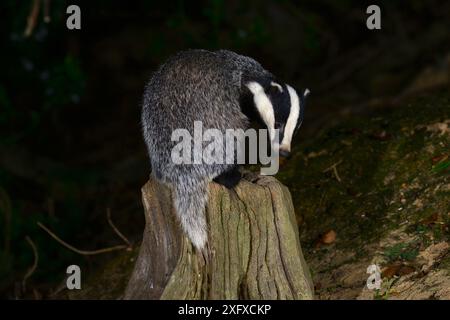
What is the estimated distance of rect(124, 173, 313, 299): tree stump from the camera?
15.0 feet

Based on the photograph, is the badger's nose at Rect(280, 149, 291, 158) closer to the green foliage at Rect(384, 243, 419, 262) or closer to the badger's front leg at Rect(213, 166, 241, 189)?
the badger's front leg at Rect(213, 166, 241, 189)

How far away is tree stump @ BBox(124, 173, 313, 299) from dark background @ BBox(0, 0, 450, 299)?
293cm

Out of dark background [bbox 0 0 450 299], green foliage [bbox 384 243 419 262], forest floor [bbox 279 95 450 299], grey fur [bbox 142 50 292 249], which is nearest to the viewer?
grey fur [bbox 142 50 292 249]

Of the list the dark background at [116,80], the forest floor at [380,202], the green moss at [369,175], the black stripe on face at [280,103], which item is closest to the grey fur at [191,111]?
the black stripe on face at [280,103]

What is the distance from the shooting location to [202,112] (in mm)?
4930

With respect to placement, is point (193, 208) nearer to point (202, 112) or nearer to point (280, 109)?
point (202, 112)

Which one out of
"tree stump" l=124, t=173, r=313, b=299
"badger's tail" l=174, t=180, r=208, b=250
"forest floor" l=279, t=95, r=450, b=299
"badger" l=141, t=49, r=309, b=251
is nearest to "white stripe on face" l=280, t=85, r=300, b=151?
"badger" l=141, t=49, r=309, b=251

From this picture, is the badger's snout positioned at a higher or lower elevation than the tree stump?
higher

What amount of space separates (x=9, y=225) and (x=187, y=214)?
448 centimetres

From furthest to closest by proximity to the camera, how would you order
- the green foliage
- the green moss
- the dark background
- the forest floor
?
the dark background → the green moss → the green foliage → the forest floor

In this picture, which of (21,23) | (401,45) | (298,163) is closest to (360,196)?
(298,163)

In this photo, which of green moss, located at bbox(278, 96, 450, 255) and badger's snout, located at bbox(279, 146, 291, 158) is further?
green moss, located at bbox(278, 96, 450, 255)

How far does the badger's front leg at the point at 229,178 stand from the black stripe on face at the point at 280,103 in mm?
398

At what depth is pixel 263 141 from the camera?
5.18m
